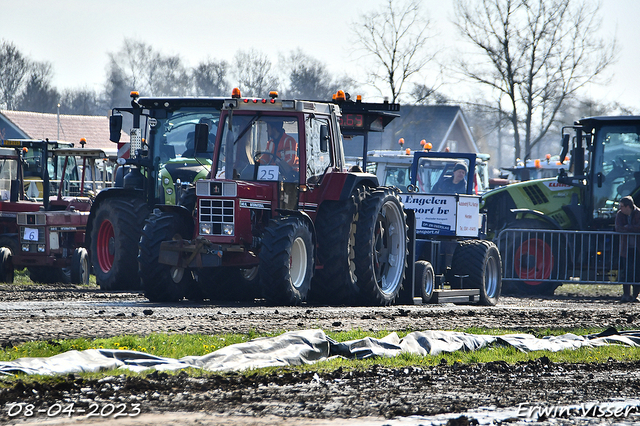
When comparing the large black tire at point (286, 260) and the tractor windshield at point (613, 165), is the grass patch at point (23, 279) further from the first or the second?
the tractor windshield at point (613, 165)

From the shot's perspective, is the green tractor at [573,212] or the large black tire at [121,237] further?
the green tractor at [573,212]

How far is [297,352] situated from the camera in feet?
22.4

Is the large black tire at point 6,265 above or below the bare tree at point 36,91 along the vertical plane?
below

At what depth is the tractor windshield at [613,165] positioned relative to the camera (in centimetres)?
1748

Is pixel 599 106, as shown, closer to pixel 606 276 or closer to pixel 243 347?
pixel 606 276

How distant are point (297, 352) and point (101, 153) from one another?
11.9 meters

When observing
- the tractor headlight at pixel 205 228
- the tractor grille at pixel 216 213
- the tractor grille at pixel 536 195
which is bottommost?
the tractor headlight at pixel 205 228

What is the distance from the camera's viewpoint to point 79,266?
16.0m

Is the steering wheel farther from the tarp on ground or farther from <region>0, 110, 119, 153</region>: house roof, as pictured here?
<region>0, 110, 119, 153</region>: house roof

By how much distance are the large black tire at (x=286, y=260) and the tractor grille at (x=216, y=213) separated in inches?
22.5

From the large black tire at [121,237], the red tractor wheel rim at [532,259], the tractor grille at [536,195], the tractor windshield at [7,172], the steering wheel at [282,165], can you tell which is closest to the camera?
the steering wheel at [282,165]

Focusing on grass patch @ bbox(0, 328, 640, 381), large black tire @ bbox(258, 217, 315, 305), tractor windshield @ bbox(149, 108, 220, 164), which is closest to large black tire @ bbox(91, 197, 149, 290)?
tractor windshield @ bbox(149, 108, 220, 164)

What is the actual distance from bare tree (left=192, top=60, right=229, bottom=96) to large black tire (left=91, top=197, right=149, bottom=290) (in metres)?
73.2

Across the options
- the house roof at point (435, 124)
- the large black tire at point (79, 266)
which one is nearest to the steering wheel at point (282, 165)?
the large black tire at point (79, 266)
